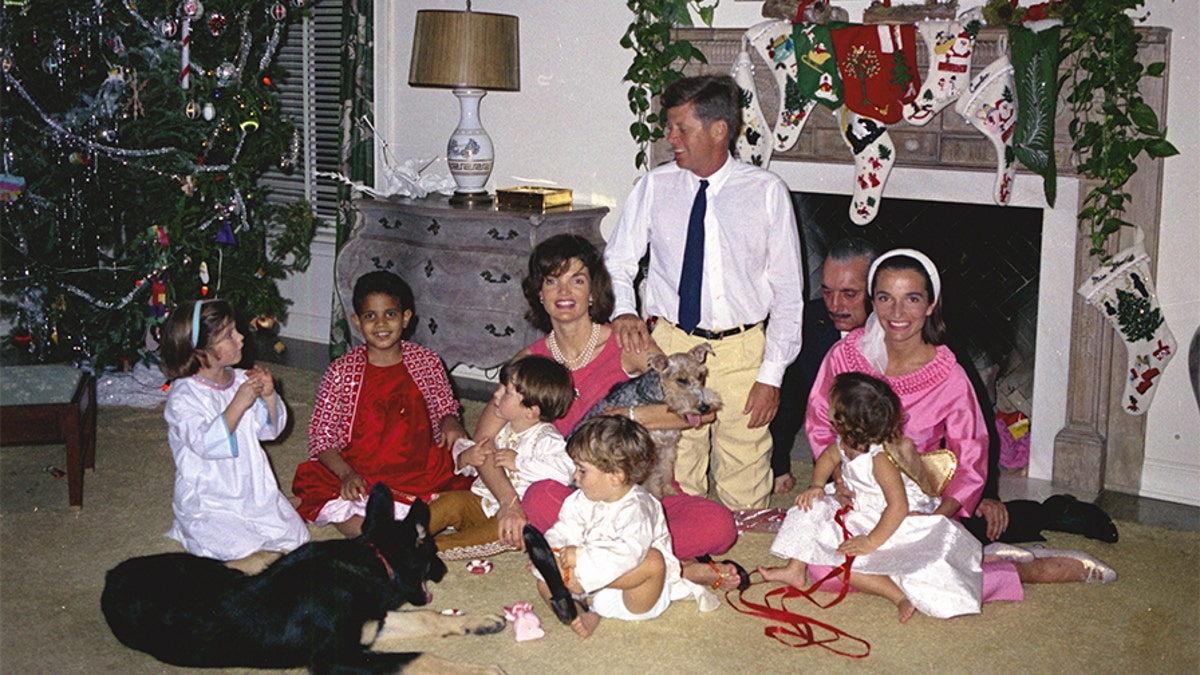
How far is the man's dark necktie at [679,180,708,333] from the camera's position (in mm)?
3748

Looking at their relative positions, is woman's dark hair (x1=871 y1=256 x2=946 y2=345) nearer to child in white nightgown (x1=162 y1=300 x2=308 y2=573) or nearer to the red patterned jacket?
the red patterned jacket

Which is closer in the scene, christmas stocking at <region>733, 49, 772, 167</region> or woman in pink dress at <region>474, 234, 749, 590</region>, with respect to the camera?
woman in pink dress at <region>474, 234, 749, 590</region>

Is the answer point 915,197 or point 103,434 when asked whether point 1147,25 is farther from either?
point 103,434

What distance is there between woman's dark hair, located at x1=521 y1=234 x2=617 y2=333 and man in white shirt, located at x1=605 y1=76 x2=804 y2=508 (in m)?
0.08

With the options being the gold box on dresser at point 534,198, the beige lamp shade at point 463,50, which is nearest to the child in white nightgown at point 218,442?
the gold box on dresser at point 534,198

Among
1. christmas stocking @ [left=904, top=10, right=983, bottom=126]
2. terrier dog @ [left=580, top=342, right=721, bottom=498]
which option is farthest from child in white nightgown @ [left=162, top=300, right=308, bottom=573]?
christmas stocking @ [left=904, top=10, right=983, bottom=126]

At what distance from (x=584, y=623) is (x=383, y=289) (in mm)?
1333

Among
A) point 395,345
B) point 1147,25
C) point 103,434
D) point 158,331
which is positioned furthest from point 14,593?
point 1147,25

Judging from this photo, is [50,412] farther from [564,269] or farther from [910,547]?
[910,547]

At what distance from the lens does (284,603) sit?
108 inches

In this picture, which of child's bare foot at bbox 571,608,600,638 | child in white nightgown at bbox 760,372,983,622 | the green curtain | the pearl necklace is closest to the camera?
child's bare foot at bbox 571,608,600,638

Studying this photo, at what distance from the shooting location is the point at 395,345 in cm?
381

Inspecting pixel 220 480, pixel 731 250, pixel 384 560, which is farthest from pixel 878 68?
pixel 220 480

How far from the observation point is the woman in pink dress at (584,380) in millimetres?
3316
